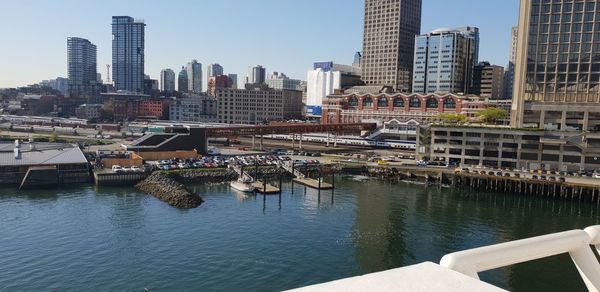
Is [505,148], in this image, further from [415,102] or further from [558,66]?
[415,102]

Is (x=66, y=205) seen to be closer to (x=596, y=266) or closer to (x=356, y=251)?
(x=356, y=251)

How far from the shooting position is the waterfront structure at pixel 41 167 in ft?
233

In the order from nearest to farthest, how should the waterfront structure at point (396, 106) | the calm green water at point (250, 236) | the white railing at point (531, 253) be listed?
the white railing at point (531, 253), the calm green water at point (250, 236), the waterfront structure at point (396, 106)

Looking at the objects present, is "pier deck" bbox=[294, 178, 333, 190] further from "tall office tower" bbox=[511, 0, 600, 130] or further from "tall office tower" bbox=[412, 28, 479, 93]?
"tall office tower" bbox=[412, 28, 479, 93]

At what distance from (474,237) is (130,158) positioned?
192 ft

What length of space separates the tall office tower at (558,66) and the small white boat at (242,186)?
58.3m

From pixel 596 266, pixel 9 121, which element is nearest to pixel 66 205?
pixel 596 266

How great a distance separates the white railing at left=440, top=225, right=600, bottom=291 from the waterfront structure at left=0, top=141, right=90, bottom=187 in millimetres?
71950

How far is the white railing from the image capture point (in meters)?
11.3

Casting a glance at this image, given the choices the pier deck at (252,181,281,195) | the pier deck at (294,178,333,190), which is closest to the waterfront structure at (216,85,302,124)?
the pier deck at (294,178,333,190)

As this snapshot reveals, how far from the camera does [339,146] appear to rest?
127875 mm

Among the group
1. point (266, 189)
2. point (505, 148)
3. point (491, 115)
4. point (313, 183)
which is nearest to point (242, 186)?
point (266, 189)

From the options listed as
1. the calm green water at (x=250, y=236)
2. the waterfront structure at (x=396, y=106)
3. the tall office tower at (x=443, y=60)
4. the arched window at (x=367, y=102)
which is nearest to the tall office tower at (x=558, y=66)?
the calm green water at (x=250, y=236)

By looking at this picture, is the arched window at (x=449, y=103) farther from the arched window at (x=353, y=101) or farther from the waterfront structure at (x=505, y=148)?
the waterfront structure at (x=505, y=148)
